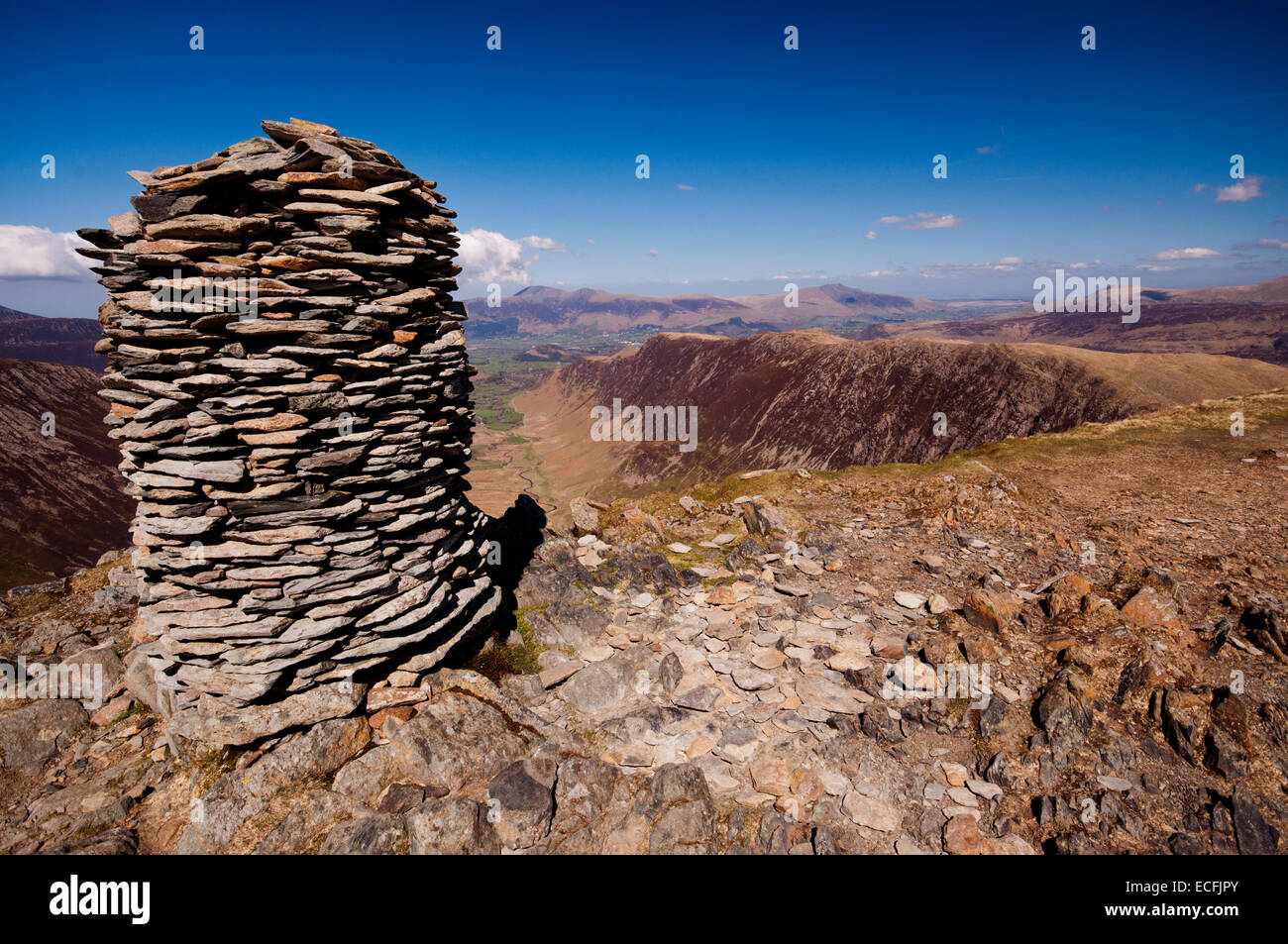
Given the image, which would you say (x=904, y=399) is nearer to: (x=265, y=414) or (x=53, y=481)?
(x=265, y=414)

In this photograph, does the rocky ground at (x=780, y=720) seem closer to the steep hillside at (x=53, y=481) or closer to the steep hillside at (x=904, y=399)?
the steep hillside at (x=904, y=399)

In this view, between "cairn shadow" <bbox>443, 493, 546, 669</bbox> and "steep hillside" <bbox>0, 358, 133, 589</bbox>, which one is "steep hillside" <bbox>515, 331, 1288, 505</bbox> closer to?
"cairn shadow" <bbox>443, 493, 546, 669</bbox>

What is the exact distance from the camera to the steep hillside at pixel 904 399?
110312mm

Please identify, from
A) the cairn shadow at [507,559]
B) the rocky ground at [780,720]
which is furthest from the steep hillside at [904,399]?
the cairn shadow at [507,559]

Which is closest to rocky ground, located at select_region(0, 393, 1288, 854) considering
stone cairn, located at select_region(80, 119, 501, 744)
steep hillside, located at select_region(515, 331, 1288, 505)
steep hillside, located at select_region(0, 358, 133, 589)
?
stone cairn, located at select_region(80, 119, 501, 744)

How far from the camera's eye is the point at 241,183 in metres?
9.93

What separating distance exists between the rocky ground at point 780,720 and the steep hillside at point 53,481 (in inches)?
4460

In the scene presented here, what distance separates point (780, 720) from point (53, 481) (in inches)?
6773

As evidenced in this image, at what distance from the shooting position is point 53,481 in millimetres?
119000

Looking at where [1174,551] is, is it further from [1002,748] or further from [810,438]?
[810,438]

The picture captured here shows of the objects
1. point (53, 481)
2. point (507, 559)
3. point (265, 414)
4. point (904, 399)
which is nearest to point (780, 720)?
point (507, 559)
